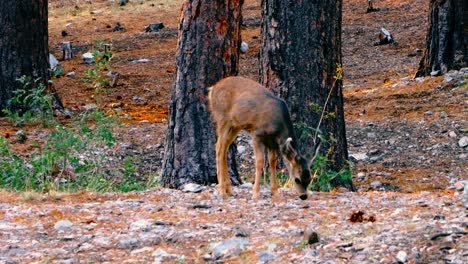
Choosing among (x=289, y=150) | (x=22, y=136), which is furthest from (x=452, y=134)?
(x=22, y=136)

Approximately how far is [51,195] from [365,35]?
1575 centimetres

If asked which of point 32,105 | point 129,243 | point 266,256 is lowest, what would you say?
point 32,105

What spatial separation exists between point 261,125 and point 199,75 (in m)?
1.68

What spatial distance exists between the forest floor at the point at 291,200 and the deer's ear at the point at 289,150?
0.33 meters

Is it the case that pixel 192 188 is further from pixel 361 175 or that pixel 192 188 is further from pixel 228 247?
pixel 361 175

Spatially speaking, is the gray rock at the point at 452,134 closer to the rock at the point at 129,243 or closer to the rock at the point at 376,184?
the rock at the point at 376,184

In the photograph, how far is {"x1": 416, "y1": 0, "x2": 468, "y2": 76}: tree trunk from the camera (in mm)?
14664

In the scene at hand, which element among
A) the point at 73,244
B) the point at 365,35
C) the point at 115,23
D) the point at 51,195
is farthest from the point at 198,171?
the point at 115,23

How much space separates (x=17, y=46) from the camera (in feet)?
43.6

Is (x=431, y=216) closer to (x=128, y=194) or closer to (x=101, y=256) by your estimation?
(x=101, y=256)

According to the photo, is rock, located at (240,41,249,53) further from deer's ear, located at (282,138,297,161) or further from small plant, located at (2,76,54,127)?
deer's ear, located at (282,138,297,161)

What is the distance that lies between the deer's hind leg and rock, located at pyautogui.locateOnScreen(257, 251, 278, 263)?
91.9 inches

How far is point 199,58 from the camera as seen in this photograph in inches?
355

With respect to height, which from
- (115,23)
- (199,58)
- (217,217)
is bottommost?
(115,23)
